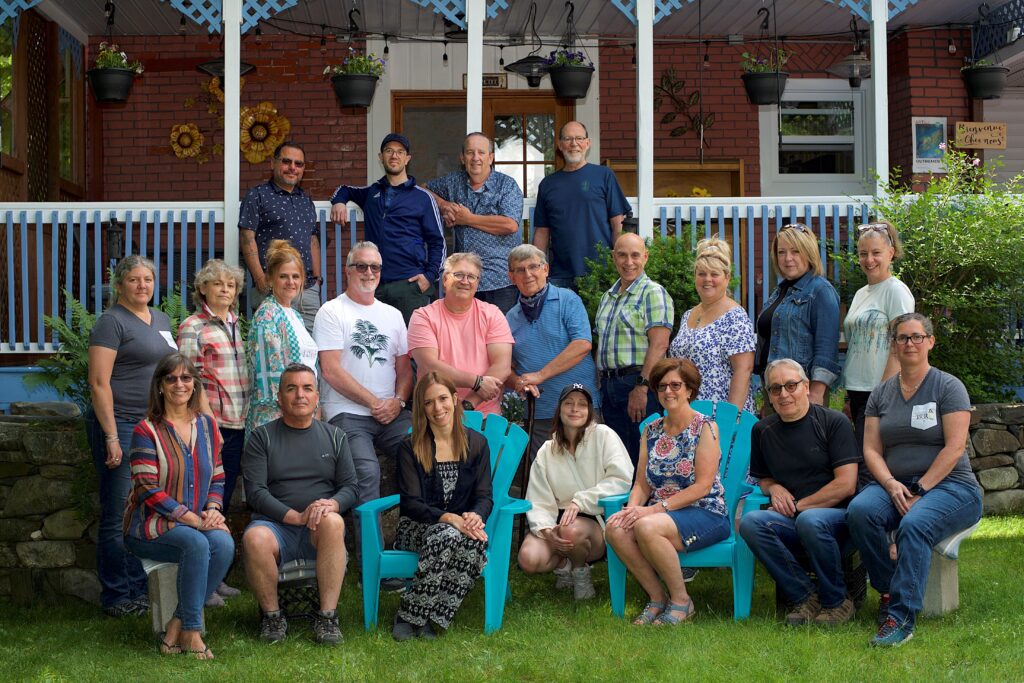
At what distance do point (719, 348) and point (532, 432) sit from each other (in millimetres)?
942

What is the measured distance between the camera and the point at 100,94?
32.0ft

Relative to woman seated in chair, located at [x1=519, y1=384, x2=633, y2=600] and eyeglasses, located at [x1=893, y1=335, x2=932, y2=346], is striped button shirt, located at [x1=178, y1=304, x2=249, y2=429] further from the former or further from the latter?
eyeglasses, located at [x1=893, y1=335, x2=932, y2=346]

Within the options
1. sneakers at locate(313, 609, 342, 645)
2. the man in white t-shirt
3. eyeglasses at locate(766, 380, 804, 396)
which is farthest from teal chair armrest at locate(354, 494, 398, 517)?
eyeglasses at locate(766, 380, 804, 396)

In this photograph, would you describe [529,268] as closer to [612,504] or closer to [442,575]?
[612,504]

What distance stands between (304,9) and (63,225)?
9.02ft

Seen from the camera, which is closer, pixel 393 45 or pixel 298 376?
pixel 298 376

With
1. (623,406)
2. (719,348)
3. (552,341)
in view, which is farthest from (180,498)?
(719,348)

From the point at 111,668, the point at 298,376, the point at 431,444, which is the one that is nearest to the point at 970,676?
the point at 431,444

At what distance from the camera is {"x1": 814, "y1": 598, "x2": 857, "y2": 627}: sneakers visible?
4.73 metres

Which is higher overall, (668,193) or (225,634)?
→ (668,193)

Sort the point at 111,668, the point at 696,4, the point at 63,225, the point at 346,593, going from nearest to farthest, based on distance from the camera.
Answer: the point at 111,668, the point at 346,593, the point at 63,225, the point at 696,4

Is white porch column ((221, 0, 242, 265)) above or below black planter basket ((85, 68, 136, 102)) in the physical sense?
below

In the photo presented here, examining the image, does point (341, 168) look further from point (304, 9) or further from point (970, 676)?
point (970, 676)

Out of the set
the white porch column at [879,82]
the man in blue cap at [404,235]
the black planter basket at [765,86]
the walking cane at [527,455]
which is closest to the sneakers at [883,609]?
the walking cane at [527,455]
